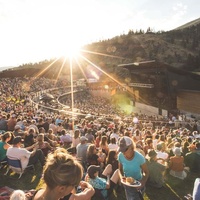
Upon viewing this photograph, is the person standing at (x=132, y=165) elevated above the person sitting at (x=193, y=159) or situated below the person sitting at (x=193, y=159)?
above

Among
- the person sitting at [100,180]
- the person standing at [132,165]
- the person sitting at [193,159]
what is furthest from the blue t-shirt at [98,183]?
the person sitting at [193,159]

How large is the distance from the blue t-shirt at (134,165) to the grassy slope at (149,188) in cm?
215

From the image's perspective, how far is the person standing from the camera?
14.6 ft

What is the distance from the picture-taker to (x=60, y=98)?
53.3m

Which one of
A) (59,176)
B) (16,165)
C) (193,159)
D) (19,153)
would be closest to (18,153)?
(19,153)

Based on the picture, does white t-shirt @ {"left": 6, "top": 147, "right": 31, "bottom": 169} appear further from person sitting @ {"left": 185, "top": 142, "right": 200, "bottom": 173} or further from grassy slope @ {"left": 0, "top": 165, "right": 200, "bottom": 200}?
person sitting @ {"left": 185, "top": 142, "right": 200, "bottom": 173}

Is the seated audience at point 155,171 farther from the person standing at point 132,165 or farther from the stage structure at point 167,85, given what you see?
the stage structure at point 167,85

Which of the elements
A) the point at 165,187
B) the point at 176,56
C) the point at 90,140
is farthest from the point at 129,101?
the point at 176,56

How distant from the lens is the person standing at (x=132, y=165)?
4457 mm

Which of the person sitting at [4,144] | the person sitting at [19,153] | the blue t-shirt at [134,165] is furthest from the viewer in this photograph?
the person sitting at [4,144]

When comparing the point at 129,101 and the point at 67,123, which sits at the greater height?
the point at 67,123

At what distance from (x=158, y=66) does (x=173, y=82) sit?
3.16 metres

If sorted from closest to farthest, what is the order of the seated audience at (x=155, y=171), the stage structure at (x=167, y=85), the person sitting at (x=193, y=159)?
the seated audience at (x=155, y=171)
the person sitting at (x=193, y=159)
the stage structure at (x=167, y=85)

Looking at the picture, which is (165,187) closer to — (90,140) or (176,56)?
(90,140)
